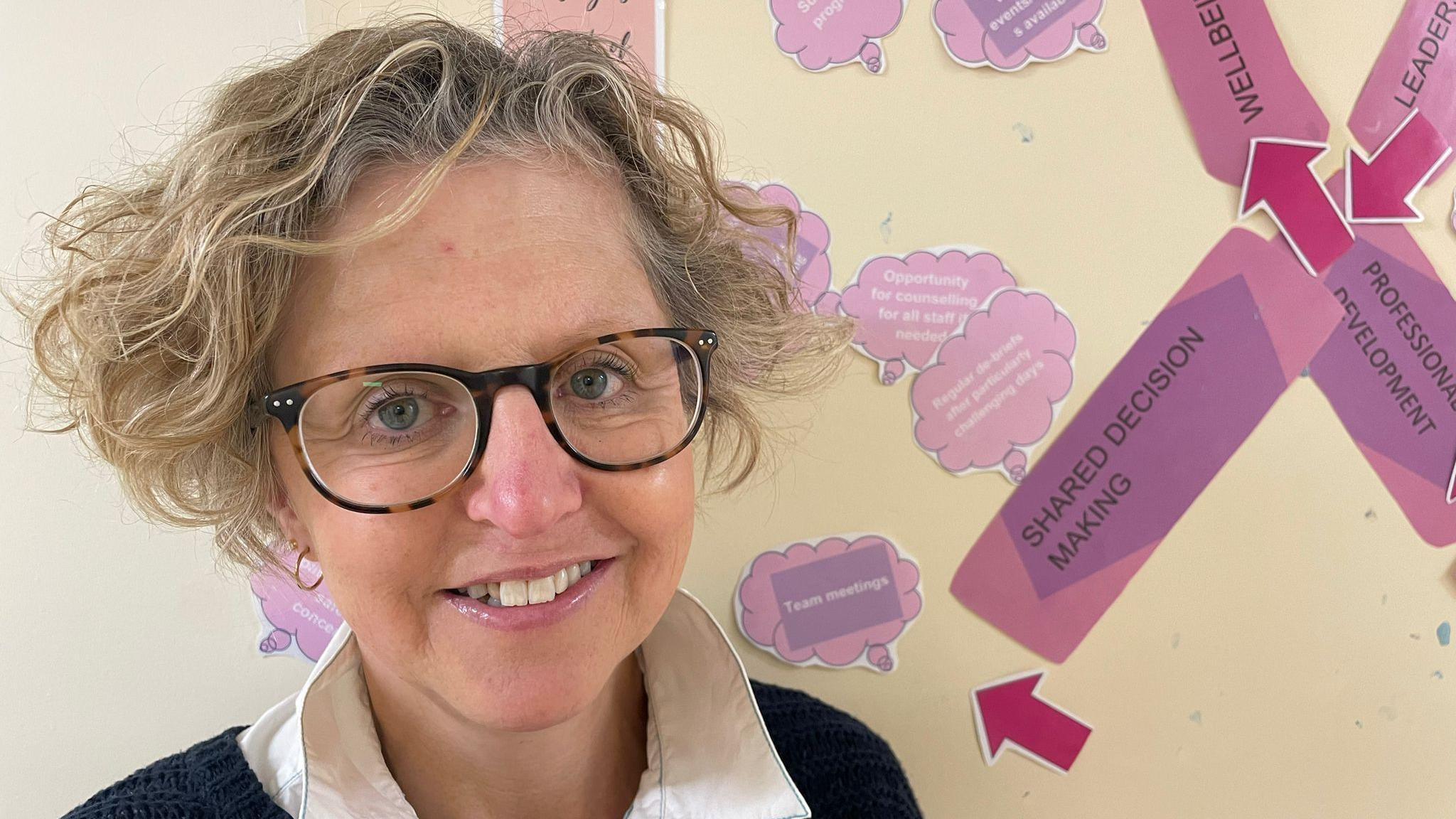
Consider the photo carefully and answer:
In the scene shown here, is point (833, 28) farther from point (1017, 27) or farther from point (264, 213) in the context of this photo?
point (264, 213)

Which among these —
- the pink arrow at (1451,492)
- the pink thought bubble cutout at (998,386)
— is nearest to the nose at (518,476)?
the pink thought bubble cutout at (998,386)

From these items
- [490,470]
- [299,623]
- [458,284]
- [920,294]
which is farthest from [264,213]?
[920,294]

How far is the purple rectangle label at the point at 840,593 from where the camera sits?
4.00 feet

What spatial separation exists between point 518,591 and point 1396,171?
1125 millimetres

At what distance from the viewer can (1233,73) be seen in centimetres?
114

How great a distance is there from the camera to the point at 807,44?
44.8 inches

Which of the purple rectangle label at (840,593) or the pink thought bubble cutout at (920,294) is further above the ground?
the pink thought bubble cutout at (920,294)

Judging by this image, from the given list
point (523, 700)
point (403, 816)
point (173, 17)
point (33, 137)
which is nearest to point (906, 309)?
point (523, 700)

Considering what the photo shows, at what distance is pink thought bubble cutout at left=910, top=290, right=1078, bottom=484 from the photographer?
3.86 feet

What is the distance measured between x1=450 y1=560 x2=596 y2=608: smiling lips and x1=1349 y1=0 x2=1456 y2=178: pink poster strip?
41.7 inches

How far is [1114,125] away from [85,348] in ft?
3.66

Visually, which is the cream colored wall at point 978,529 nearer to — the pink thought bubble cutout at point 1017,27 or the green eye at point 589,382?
the pink thought bubble cutout at point 1017,27

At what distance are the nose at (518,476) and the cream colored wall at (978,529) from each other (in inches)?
17.8

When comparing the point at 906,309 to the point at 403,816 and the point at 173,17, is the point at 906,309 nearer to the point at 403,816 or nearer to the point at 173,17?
the point at 403,816
